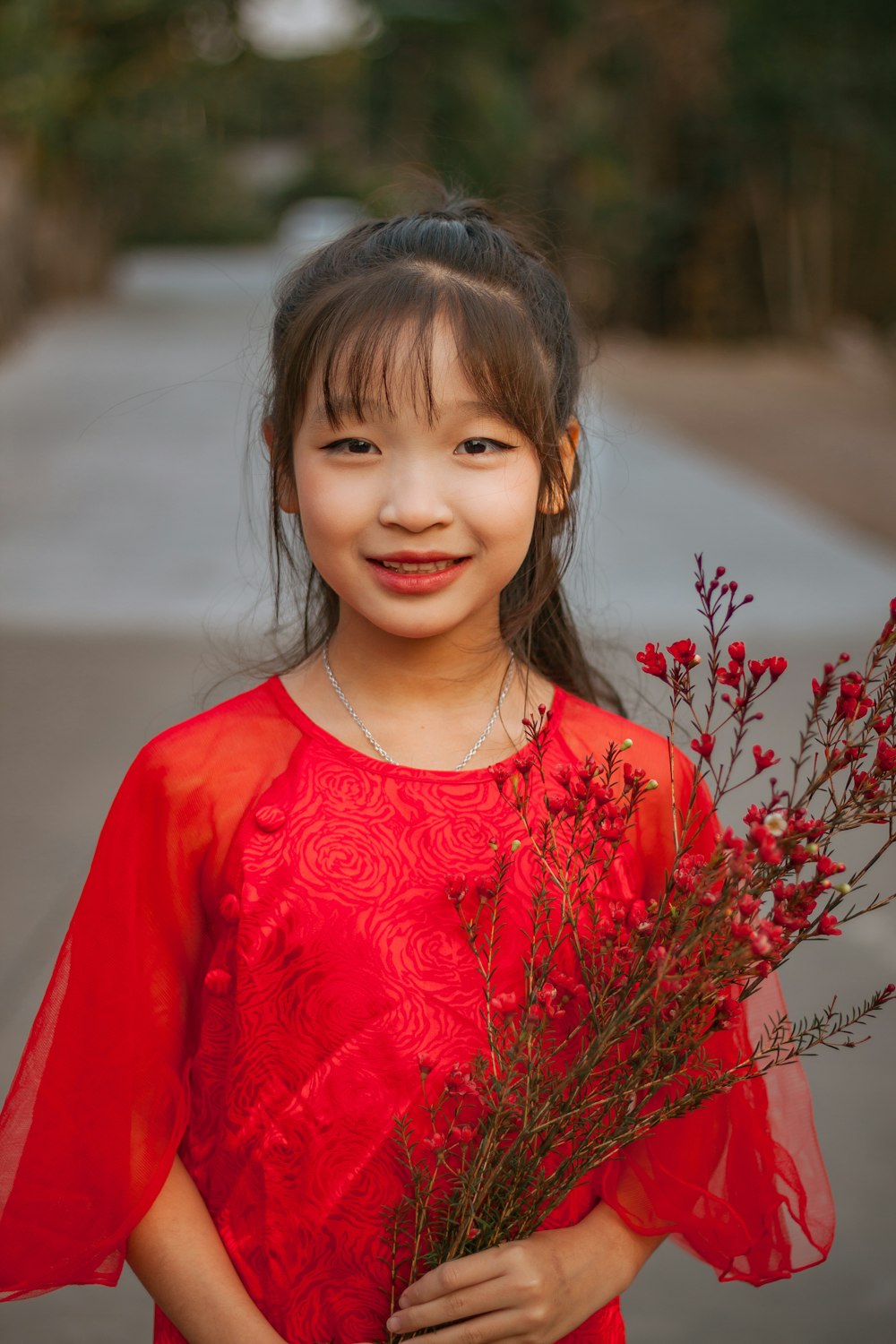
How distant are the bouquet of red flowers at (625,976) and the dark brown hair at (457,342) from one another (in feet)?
A: 1.06

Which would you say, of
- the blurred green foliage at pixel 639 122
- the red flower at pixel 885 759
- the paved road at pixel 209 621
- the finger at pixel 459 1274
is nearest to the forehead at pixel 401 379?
the paved road at pixel 209 621

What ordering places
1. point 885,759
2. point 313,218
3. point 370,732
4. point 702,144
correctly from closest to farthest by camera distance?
1. point 885,759
2. point 370,732
3. point 702,144
4. point 313,218

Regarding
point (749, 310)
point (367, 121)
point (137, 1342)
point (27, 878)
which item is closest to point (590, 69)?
point (749, 310)

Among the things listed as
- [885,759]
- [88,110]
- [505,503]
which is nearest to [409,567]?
[505,503]

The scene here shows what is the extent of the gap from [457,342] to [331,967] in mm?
593

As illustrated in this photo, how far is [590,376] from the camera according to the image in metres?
1.89

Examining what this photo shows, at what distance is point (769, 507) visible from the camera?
31.0ft

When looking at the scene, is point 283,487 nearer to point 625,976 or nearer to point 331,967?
point 331,967

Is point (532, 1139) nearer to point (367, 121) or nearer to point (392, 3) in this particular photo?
point (392, 3)

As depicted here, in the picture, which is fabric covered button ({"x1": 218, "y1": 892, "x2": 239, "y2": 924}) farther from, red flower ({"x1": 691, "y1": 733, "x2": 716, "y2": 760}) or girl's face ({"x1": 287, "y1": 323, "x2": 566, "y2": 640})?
red flower ({"x1": 691, "y1": 733, "x2": 716, "y2": 760})

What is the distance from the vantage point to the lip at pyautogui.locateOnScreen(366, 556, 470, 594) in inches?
55.5

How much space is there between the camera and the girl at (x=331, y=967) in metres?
1.39

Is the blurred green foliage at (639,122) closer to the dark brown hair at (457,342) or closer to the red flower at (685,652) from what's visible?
the dark brown hair at (457,342)

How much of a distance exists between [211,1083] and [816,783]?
660mm
